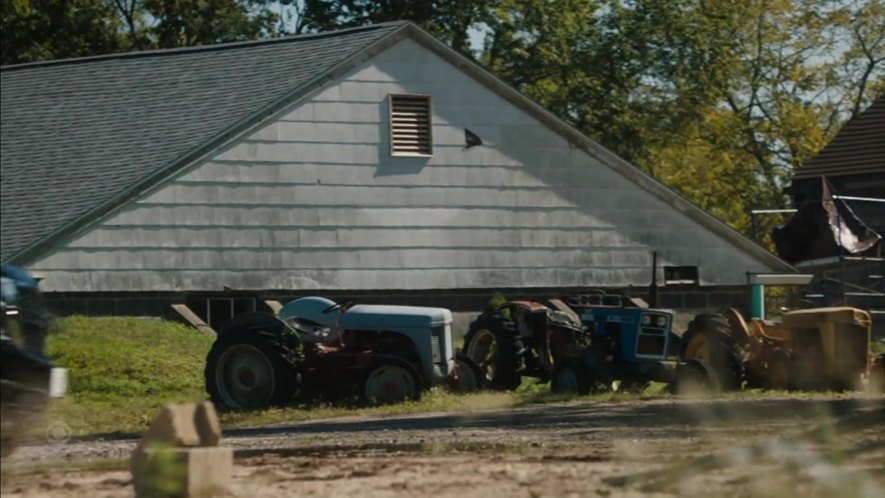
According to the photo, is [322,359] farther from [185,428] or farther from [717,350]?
[185,428]

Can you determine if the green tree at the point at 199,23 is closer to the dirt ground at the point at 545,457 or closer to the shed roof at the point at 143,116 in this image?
the shed roof at the point at 143,116

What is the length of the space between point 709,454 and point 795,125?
43680mm

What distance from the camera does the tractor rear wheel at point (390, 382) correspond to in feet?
68.4

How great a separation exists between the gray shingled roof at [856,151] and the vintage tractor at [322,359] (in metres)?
17.2

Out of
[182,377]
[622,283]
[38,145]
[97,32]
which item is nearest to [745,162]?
[97,32]

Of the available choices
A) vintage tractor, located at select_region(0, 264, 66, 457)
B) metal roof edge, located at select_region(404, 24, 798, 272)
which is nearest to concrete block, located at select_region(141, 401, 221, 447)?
vintage tractor, located at select_region(0, 264, 66, 457)

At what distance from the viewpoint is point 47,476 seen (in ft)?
39.2

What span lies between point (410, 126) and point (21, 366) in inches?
710

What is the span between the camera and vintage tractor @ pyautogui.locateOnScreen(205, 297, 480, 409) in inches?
818

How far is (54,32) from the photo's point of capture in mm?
44969

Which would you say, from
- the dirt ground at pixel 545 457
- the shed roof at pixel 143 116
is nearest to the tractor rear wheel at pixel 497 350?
the dirt ground at pixel 545 457

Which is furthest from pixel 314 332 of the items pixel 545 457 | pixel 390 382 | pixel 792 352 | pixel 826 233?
pixel 826 233

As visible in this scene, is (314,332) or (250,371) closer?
(250,371)

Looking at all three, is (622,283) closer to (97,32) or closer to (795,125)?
(97,32)
